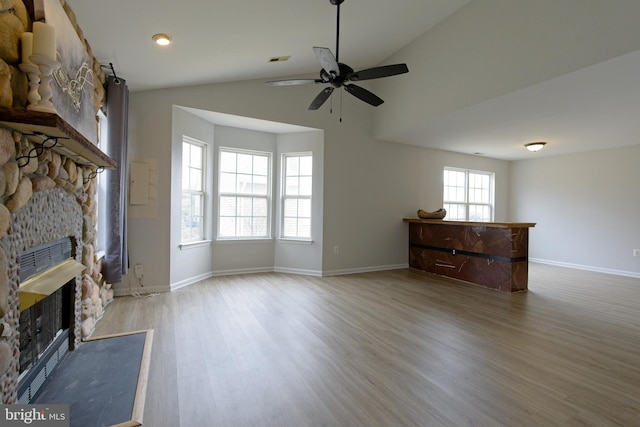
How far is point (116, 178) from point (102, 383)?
2.30m

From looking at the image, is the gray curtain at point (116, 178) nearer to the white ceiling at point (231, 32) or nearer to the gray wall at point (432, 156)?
Result: the white ceiling at point (231, 32)

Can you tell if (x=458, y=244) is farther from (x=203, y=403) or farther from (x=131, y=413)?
(x=131, y=413)

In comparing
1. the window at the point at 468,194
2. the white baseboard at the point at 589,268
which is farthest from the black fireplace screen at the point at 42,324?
the white baseboard at the point at 589,268

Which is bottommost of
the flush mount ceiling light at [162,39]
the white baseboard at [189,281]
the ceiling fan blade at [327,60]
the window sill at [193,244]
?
the white baseboard at [189,281]

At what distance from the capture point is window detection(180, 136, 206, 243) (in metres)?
4.38

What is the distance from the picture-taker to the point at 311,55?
157 inches

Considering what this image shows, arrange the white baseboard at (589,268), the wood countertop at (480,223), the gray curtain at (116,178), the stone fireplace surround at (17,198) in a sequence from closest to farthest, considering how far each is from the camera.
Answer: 1. the stone fireplace surround at (17,198)
2. the gray curtain at (116,178)
3. the wood countertop at (480,223)
4. the white baseboard at (589,268)

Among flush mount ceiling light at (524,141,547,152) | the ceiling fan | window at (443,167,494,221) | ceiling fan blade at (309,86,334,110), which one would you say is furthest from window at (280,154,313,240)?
flush mount ceiling light at (524,141,547,152)

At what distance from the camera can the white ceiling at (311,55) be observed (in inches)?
98.8

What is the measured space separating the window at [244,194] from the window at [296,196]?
31 centimetres

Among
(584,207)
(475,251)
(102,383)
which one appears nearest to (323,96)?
(102,383)

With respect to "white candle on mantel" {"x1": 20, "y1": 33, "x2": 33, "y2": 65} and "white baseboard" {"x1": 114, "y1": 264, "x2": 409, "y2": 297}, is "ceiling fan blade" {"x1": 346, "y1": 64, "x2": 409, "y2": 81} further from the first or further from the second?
"white baseboard" {"x1": 114, "y1": 264, "x2": 409, "y2": 297}

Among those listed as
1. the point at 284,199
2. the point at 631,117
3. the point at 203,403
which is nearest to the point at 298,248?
the point at 284,199

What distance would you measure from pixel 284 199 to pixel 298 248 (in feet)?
3.02
